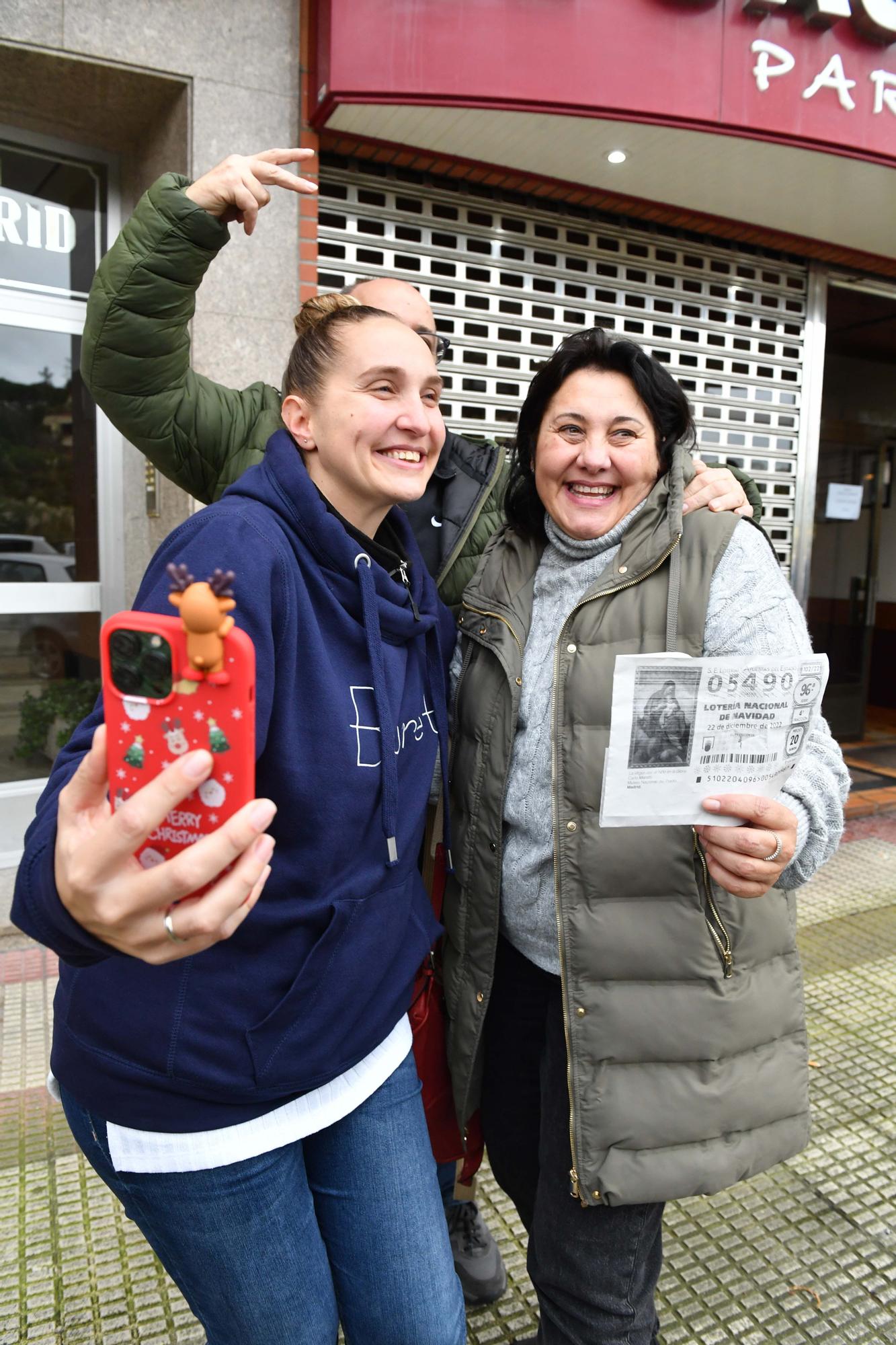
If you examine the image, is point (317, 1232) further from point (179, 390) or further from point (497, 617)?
point (179, 390)

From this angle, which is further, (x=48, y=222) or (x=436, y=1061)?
(x=48, y=222)

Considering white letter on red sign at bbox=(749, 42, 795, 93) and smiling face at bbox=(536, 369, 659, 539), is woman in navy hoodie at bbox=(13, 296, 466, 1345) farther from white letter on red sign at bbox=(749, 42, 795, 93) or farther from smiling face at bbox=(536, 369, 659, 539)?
white letter on red sign at bbox=(749, 42, 795, 93)

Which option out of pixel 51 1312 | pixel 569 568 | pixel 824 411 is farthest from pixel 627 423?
pixel 824 411

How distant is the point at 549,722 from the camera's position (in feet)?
5.54

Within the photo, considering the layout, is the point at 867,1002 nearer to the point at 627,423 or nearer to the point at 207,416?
the point at 627,423

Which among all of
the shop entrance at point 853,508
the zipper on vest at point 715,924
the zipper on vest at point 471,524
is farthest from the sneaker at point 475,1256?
the shop entrance at point 853,508

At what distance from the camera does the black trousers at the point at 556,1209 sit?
166 centimetres

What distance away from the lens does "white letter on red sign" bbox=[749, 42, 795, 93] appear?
4227 millimetres

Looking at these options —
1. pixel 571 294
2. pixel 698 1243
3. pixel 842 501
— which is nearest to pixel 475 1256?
pixel 698 1243

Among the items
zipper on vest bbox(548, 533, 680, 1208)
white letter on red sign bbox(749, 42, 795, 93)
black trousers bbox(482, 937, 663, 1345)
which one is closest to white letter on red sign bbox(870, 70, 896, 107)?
white letter on red sign bbox(749, 42, 795, 93)

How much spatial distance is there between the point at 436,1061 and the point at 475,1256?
744mm

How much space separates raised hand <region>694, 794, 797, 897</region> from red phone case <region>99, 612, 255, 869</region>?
767 mm

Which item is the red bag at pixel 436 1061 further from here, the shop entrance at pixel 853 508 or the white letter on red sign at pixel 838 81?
the shop entrance at pixel 853 508

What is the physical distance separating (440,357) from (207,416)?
0.60m
